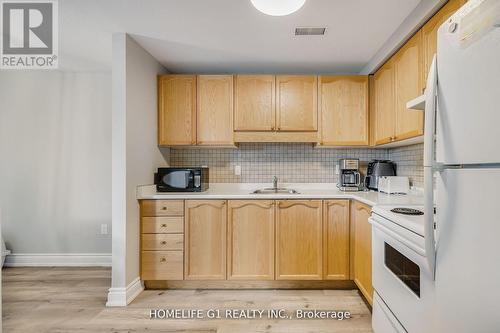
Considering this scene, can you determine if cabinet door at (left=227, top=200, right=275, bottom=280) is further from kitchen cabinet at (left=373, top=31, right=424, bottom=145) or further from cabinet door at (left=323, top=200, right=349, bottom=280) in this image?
kitchen cabinet at (left=373, top=31, right=424, bottom=145)

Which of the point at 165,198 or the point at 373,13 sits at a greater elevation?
the point at 373,13

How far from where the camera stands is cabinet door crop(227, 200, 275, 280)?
2.54 meters

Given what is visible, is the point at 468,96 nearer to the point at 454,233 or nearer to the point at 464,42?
the point at 464,42

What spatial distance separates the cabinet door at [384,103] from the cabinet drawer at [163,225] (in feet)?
6.88

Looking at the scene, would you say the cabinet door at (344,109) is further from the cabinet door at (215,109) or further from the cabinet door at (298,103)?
the cabinet door at (215,109)

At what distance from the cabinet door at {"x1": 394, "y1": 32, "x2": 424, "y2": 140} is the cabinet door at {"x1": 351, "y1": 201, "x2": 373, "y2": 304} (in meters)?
0.70

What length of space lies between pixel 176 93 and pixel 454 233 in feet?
8.86

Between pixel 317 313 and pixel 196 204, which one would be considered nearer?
pixel 317 313

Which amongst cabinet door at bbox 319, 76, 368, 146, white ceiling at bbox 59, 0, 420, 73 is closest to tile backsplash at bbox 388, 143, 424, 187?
cabinet door at bbox 319, 76, 368, 146

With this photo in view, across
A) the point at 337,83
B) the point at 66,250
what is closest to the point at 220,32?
the point at 337,83

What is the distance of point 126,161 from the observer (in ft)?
7.52

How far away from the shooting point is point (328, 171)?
3.20m

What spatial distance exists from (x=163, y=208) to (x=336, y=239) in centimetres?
166

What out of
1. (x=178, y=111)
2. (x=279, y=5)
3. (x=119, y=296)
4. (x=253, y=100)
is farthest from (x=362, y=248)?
(x=178, y=111)
